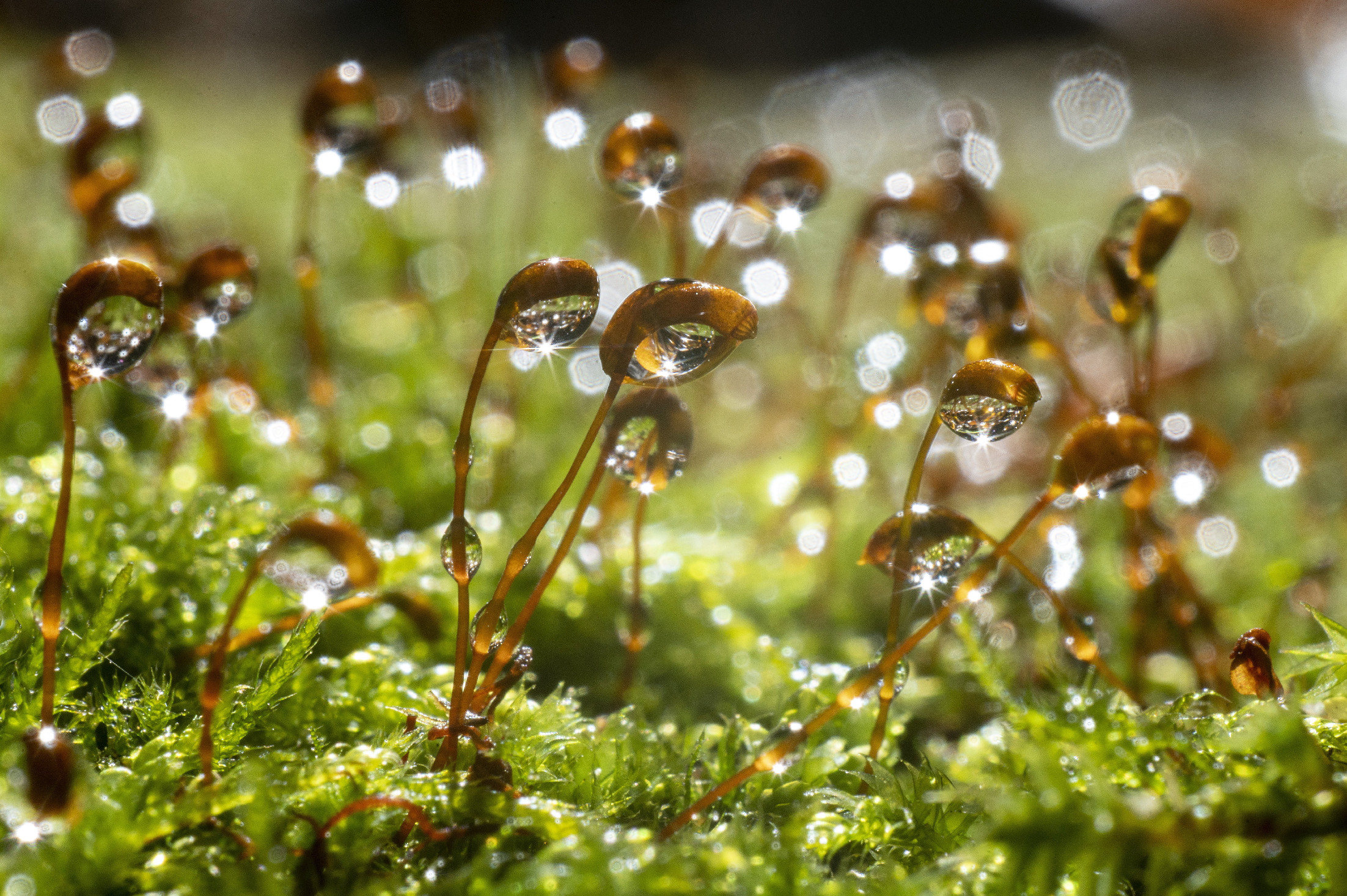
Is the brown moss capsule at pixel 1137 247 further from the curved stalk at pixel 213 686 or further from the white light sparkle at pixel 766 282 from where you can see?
the curved stalk at pixel 213 686

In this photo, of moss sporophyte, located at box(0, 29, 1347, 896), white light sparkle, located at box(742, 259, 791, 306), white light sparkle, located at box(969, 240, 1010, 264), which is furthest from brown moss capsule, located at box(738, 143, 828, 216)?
white light sparkle, located at box(742, 259, 791, 306)

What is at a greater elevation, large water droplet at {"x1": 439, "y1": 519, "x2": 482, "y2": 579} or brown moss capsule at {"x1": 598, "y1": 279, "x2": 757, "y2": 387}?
brown moss capsule at {"x1": 598, "y1": 279, "x2": 757, "y2": 387}

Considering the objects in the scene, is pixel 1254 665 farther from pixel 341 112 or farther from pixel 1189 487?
pixel 341 112

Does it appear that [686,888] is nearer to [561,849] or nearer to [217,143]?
[561,849]

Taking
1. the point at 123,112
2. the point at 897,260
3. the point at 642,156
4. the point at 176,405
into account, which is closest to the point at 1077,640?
the point at 897,260

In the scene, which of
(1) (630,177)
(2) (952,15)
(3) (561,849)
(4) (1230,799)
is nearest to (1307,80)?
(2) (952,15)

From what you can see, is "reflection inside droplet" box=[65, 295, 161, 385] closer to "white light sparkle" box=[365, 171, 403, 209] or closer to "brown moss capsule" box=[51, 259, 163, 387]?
"brown moss capsule" box=[51, 259, 163, 387]

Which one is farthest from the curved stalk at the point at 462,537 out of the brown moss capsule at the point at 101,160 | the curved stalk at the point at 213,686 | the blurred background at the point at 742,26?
the blurred background at the point at 742,26
